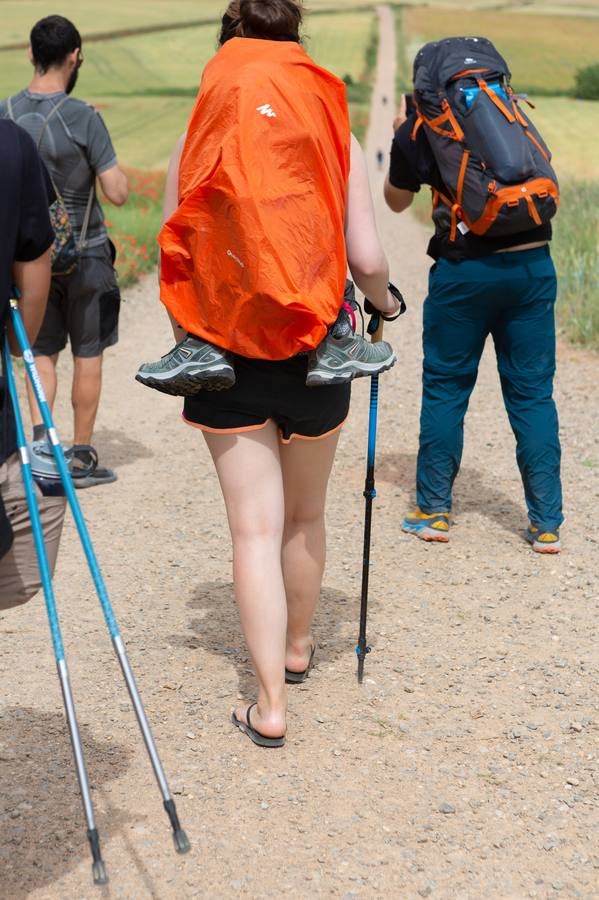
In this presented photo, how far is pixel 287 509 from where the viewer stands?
4133 millimetres

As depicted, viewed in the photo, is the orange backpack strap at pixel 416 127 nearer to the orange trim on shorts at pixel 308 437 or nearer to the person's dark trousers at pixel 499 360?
the person's dark trousers at pixel 499 360

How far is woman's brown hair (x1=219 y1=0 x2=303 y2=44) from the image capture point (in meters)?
3.73

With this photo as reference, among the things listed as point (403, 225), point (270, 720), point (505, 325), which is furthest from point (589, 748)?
point (403, 225)

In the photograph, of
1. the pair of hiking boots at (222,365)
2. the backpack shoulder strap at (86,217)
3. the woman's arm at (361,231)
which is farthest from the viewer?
the backpack shoulder strap at (86,217)

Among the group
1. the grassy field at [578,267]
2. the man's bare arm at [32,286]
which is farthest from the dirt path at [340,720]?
the grassy field at [578,267]

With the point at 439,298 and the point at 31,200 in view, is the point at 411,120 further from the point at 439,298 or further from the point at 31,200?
the point at 31,200

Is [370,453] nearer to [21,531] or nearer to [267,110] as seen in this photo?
[267,110]

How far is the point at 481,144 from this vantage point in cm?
526

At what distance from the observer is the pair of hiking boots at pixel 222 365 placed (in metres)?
3.66

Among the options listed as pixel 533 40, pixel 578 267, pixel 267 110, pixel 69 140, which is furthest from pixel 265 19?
pixel 533 40

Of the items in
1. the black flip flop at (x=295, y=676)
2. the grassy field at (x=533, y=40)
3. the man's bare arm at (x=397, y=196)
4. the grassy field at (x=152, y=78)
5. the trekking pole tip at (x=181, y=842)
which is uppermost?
the man's bare arm at (x=397, y=196)

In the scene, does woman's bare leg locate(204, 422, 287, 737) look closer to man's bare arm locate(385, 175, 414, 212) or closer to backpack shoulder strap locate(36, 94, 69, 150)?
man's bare arm locate(385, 175, 414, 212)

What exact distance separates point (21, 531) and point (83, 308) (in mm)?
3868

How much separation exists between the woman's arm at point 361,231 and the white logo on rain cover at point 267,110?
0.33 metres
